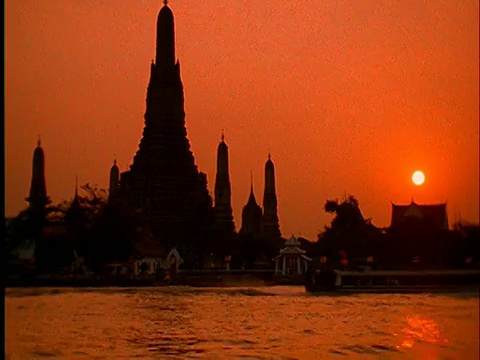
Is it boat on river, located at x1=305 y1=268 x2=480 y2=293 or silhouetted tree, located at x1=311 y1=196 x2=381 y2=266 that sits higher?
silhouetted tree, located at x1=311 y1=196 x2=381 y2=266

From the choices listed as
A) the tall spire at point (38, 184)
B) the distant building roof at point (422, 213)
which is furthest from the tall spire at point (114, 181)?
the distant building roof at point (422, 213)

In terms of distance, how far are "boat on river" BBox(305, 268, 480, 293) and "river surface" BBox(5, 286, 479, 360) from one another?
0.08 metres

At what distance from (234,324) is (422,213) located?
1729mm

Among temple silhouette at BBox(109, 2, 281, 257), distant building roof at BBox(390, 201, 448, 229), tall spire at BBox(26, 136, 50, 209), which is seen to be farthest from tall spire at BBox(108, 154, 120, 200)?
distant building roof at BBox(390, 201, 448, 229)

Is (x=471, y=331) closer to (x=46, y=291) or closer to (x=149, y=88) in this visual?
(x=46, y=291)

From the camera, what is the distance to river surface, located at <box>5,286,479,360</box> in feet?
15.1

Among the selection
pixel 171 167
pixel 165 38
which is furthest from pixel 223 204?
pixel 171 167

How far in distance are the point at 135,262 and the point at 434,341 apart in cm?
230

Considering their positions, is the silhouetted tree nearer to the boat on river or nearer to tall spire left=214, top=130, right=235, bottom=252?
the boat on river

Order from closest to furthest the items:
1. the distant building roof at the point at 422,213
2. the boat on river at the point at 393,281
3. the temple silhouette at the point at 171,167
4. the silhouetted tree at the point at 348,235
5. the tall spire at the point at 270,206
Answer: the boat on river at the point at 393,281, the distant building roof at the point at 422,213, the silhouetted tree at the point at 348,235, the tall spire at the point at 270,206, the temple silhouette at the point at 171,167

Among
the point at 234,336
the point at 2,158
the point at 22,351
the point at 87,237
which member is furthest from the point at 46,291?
the point at 2,158

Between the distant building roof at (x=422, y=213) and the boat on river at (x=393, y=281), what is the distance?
0.29m

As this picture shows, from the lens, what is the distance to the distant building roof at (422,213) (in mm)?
4477

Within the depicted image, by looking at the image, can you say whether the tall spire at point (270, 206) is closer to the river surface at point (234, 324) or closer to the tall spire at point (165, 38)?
the river surface at point (234, 324)
